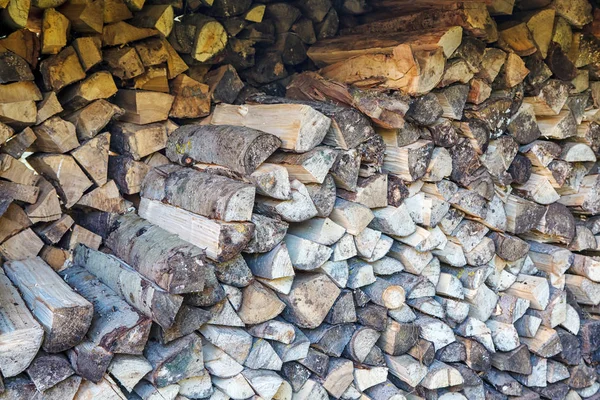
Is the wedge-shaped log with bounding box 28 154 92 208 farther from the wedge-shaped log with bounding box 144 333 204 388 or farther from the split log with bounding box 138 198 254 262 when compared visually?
the wedge-shaped log with bounding box 144 333 204 388

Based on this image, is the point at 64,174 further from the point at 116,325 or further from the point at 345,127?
the point at 345,127

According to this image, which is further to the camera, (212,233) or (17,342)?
(212,233)

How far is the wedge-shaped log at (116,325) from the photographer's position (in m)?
2.13

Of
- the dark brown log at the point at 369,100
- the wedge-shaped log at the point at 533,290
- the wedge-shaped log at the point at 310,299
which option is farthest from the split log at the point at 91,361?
the wedge-shaped log at the point at 533,290

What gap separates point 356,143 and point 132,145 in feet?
3.32

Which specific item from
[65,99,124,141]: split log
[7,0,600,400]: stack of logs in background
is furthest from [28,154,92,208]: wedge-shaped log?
[65,99,124,141]: split log

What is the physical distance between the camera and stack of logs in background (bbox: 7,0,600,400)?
2.33 m

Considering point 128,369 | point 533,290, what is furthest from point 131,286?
point 533,290

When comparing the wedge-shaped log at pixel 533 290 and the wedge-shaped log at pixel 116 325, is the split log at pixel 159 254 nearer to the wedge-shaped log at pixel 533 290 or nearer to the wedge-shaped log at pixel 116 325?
the wedge-shaped log at pixel 116 325

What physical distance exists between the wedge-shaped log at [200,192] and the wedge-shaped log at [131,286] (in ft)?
1.13

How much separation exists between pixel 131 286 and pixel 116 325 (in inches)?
7.6

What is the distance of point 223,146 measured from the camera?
2609 mm

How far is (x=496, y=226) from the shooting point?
3.15 metres

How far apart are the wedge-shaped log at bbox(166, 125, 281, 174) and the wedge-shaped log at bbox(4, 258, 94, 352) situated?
79 centimetres
